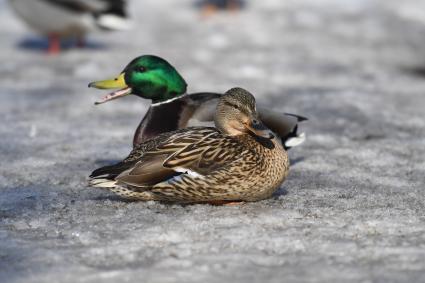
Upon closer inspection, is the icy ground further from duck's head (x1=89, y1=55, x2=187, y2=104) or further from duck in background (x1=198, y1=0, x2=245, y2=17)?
duck's head (x1=89, y1=55, x2=187, y2=104)

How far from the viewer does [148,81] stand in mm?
5766

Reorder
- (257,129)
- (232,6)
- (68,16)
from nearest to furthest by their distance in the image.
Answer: (257,129) → (68,16) → (232,6)

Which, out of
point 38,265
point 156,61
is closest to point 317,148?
point 156,61

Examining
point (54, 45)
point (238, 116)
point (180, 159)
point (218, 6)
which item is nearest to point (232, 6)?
point (218, 6)

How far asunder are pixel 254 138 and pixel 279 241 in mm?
777

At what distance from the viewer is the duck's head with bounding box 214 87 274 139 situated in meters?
4.76

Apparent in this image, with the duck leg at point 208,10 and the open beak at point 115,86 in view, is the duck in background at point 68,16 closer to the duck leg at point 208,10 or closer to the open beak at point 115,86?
the duck leg at point 208,10

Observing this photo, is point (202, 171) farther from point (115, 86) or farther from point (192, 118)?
point (115, 86)

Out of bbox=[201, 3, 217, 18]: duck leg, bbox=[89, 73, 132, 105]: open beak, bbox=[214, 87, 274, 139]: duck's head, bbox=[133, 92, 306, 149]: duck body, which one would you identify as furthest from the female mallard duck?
bbox=[201, 3, 217, 18]: duck leg

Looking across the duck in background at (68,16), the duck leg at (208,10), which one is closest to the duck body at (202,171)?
the duck in background at (68,16)

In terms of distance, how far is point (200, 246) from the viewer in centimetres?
409

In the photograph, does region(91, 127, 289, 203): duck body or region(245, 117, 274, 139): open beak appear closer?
region(91, 127, 289, 203): duck body

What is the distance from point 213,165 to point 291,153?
177 centimetres

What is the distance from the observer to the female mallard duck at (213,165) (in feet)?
15.1
